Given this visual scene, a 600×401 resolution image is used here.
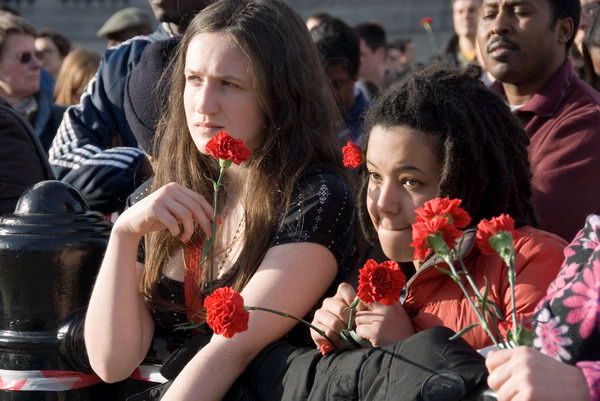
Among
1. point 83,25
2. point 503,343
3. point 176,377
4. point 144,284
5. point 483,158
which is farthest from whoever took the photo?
point 83,25

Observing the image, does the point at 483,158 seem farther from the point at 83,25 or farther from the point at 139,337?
the point at 83,25

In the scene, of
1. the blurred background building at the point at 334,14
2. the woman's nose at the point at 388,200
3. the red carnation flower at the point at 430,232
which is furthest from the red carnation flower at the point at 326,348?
the blurred background building at the point at 334,14

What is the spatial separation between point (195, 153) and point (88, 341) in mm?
696

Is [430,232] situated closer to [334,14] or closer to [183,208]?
[183,208]

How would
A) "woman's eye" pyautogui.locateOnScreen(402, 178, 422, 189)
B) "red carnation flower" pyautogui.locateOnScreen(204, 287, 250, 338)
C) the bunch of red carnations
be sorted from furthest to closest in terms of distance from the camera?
"woman's eye" pyautogui.locateOnScreen(402, 178, 422, 189), "red carnation flower" pyautogui.locateOnScreen(204, 287, 250, 338), the bunch of red carnations

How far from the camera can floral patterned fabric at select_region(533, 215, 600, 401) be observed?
1.91m

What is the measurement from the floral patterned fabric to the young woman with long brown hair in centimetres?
96

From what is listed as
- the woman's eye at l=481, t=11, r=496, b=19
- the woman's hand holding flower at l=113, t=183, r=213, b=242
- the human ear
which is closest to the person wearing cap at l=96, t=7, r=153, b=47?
the woman's eye at l=481, t=11, r=496, b=19

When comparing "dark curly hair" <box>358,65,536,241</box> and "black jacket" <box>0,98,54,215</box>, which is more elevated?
"dark curly hair" <box>358,65,536,241</box>

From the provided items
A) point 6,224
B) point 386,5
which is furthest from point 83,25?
point 6,224

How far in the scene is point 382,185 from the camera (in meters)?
2.67

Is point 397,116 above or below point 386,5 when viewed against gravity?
above

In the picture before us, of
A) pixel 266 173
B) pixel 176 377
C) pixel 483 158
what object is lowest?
pixel 176 377

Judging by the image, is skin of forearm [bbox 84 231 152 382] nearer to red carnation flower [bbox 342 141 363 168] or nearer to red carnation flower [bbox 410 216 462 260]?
red carnation flower [bbox 342 141 363 168]
